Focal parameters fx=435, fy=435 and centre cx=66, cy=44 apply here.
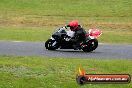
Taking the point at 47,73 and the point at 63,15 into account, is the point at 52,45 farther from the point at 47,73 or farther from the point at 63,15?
the point at 63,15

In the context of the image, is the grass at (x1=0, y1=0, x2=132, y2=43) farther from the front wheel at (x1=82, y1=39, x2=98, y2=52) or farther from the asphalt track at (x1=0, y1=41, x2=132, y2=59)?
the front wheel at (x1=82, y1=39, x2=98, y2=52)

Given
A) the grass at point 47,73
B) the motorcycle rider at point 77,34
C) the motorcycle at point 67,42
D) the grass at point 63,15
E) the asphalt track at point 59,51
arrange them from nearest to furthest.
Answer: the grass at point 47,73
the asphalt track at point 59,51
the motorcycle rider at point 77,34
the motorcycle at point 67,42
the grass at point 63,15

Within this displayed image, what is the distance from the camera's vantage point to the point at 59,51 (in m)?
19.5

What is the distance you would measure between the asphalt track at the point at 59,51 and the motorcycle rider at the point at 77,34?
0.38m

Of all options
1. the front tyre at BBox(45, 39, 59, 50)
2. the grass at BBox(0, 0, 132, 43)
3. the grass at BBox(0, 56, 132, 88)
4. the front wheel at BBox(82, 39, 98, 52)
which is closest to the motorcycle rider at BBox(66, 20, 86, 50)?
the front wheel at BBox(82, 39, 98, 52)

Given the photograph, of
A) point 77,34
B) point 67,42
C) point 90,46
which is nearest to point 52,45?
point 67,42

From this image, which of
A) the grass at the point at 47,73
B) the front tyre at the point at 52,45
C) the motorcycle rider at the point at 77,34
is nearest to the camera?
the grass at the point at 47,73

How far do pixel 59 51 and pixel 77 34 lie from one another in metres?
1.11

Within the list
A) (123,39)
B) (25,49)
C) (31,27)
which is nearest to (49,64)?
(25,49)

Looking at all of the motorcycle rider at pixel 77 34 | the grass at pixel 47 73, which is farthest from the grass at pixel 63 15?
the grass at pixel 47 73

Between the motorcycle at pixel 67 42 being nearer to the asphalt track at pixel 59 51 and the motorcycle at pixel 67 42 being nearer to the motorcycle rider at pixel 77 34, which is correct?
the motorcycle rider at pixel 77 34

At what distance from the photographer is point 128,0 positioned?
48.0 meters

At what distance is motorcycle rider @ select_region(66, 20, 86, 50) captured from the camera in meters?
19.5

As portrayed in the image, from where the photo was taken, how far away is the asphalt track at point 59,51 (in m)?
18.2
